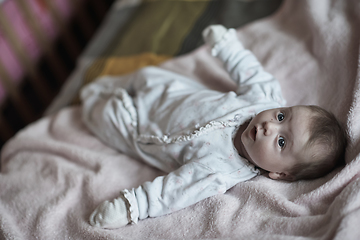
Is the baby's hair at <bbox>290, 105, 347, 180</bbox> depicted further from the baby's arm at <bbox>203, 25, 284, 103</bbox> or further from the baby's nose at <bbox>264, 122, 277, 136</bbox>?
the baby's arm at <bbox>203, 25, 284, 103</bbox>

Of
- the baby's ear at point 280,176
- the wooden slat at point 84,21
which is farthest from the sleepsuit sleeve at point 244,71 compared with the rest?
the wooden slat at point 84,21

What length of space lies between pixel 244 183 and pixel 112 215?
355 mm

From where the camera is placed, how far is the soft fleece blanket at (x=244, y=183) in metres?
0.69

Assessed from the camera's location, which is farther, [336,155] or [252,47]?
[252,47]

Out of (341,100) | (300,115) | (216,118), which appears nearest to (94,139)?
(216,118)

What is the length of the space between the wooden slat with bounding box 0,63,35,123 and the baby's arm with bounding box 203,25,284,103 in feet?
3.19

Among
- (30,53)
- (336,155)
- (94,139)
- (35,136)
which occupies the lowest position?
(336,155)

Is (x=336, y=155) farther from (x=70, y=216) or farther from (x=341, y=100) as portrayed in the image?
(x=70, y=216)

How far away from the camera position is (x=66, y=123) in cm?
116

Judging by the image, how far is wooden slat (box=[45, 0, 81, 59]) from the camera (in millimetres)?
1612

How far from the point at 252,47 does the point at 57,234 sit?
926 millimetres

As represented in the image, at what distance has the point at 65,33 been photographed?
173cm

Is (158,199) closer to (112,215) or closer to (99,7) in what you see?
(112,215)

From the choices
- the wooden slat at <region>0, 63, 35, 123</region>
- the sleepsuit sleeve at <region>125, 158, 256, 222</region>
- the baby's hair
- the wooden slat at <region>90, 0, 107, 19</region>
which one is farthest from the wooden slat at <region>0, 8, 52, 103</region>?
the baby's hair
